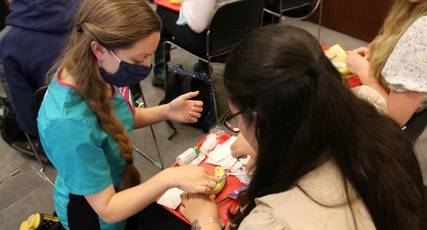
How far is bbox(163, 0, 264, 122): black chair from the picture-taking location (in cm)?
197

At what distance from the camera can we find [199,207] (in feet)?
3.40

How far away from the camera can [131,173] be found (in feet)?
4.26

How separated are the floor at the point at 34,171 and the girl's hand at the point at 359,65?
0.95 metres

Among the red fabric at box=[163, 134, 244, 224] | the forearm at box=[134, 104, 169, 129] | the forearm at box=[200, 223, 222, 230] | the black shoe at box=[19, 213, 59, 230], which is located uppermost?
the forearm at box=[134, 104, 169, 129]

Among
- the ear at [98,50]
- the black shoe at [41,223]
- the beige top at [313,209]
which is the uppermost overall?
the ear at [98,50]

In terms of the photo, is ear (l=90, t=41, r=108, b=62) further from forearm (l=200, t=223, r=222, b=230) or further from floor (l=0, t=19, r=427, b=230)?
floor (l=0, t=19, r=427, b=230)

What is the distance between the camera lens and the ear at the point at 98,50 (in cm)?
97

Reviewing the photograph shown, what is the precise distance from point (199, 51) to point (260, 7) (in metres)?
0.43

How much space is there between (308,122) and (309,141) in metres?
0.04

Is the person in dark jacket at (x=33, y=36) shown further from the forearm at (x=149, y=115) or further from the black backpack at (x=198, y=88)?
the black backpack at (x=198, y=88)

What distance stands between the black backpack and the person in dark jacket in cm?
92

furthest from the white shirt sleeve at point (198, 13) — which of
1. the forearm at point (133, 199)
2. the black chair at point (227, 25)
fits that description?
the forearm at point (133, 199)

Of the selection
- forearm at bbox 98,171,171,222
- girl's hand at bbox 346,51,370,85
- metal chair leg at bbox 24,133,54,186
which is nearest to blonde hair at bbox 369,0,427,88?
girl's hand at bbox 346,51,370,85

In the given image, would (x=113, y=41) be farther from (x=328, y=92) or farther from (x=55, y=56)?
(x=55, y=56)
